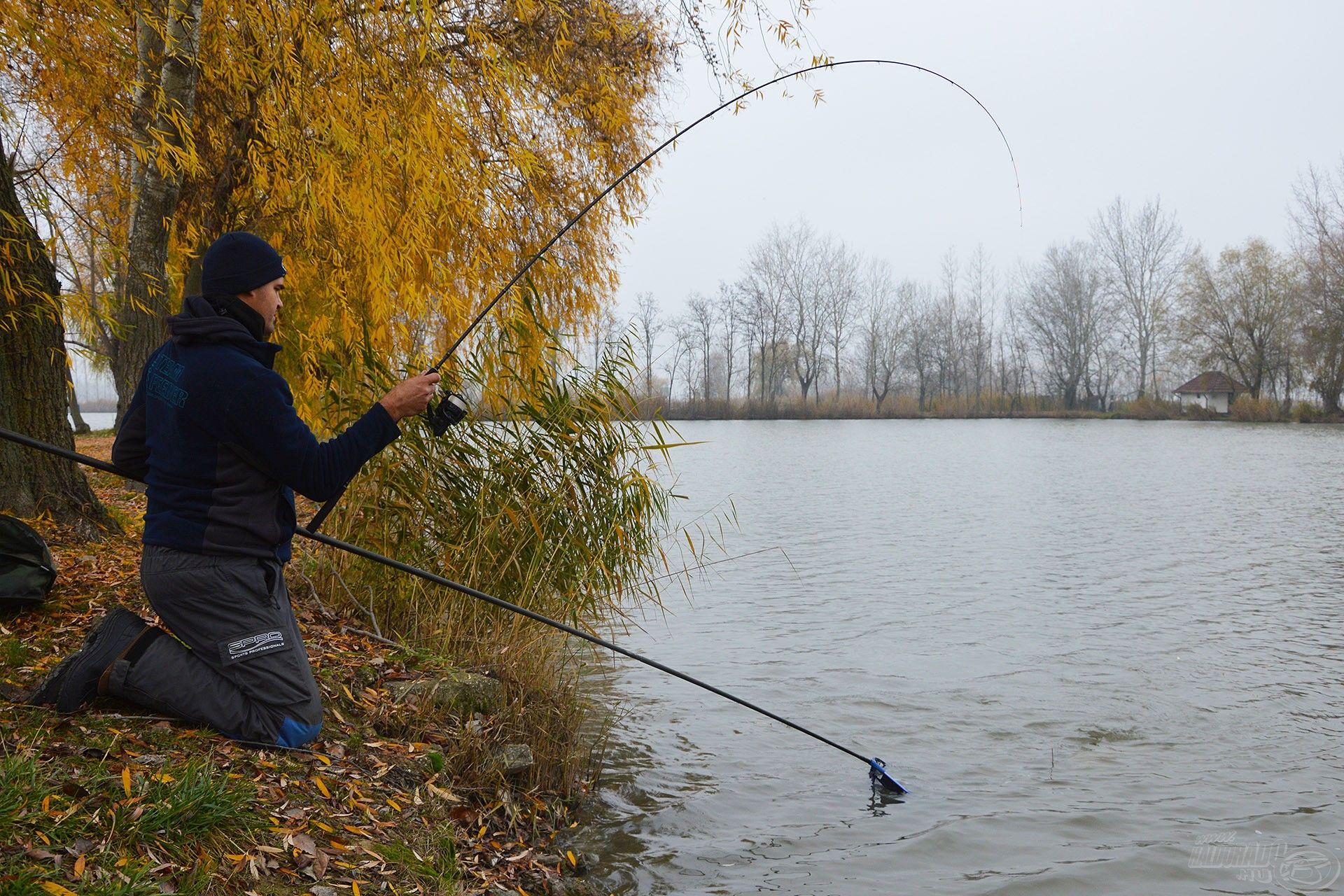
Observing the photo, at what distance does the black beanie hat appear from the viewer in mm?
3139

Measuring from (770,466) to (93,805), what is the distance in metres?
23.3

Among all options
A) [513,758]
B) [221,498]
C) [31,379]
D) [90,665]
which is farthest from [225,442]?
[31,379]

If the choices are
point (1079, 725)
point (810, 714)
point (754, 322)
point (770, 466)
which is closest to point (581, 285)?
point (810, 714)

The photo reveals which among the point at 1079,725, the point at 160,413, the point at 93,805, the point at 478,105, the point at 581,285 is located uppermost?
the point at 478,105

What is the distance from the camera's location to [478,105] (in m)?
7.67

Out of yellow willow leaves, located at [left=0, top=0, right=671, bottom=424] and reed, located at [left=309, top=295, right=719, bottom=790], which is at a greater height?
yellow willow leaves, located at [left=0, top=0, right=671, bottom=424]

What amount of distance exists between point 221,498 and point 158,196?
442cm

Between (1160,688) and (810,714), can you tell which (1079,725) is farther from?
(810,714)

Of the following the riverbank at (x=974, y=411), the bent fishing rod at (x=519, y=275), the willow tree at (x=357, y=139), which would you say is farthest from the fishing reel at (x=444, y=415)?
the riverbank at (x=974, y=411)

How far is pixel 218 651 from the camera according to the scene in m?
3.15

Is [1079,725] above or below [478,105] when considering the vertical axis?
below

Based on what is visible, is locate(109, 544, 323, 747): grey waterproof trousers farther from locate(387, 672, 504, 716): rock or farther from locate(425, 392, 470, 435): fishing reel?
locate(387, 672, 504, 716): rock

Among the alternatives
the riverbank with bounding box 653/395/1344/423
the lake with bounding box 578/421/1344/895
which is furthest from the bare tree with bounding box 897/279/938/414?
the lake with bounding box 578/421/1344/895

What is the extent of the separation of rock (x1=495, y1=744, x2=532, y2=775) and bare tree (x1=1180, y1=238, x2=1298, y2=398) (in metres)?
57.7
